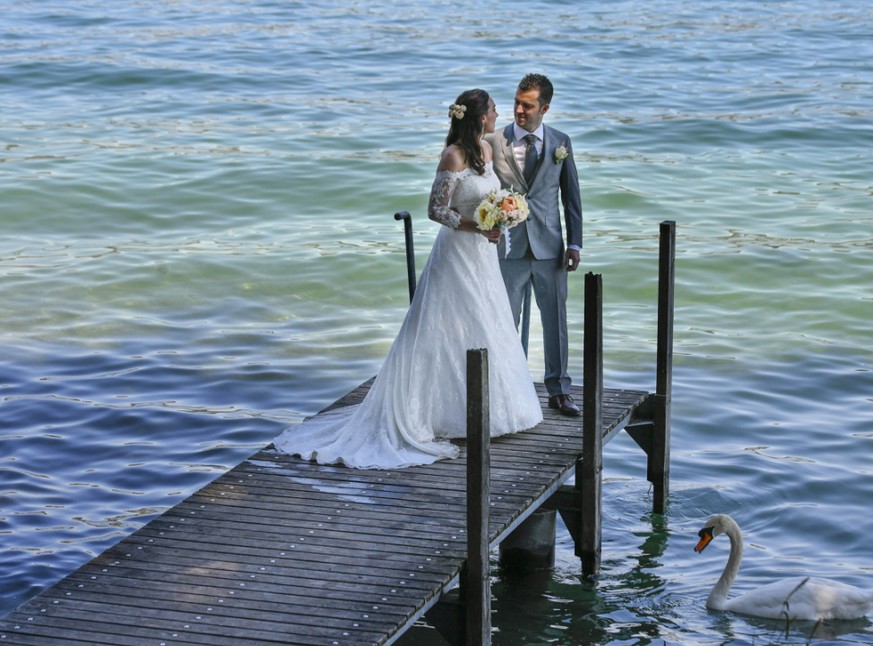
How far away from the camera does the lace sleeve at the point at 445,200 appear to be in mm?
8414

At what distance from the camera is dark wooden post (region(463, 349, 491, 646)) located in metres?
6.91

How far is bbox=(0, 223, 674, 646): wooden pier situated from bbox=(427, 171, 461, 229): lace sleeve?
0.92 metres

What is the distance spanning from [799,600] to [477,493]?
8.86 feet

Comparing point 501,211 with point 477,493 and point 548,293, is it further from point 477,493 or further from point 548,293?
point 477,493

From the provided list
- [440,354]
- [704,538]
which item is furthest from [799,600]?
[440,354]

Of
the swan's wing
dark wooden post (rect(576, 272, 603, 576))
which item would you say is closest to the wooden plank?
dark wooden post (rect(576, 272, 603, 576))

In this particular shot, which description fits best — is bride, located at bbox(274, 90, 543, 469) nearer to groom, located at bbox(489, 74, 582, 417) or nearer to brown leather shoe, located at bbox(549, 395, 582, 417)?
groom, located at bbox(489, 74, 582, 417)

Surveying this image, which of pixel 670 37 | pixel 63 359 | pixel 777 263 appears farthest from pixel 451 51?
pixel 63 359

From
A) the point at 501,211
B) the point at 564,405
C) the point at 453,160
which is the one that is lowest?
the point at 564,405

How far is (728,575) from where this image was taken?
8.91 meters

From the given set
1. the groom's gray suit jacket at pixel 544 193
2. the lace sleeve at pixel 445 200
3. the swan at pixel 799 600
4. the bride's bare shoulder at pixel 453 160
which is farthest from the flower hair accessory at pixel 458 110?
the swan at pixel 799 600

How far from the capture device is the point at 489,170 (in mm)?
8617

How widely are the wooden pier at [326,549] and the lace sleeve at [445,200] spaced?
3.01 feet

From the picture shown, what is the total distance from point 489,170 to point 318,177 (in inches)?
522
